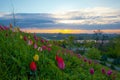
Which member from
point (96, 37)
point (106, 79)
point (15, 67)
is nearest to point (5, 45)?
point (15, 67)

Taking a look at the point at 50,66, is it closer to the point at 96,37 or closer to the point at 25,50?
the point at 25,50

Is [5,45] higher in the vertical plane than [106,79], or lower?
higher

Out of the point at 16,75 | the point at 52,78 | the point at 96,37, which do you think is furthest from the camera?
the point at 96,37

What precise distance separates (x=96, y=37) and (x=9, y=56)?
84.4 metres

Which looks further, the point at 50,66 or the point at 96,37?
the point at 96,37

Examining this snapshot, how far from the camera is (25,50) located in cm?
658

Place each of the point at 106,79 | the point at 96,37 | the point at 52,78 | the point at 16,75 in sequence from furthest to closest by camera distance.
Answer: the point at 96,37
the point at 106,79
the point at 52,78
the point at 16,75

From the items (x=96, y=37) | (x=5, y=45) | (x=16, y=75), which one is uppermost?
(x=5, y=45)

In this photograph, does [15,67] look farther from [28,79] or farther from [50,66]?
[50,66]

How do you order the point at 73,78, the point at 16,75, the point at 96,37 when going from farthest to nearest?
the point at 96,37
the point at 73,78
the point at 16,75

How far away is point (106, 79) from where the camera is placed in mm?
8172

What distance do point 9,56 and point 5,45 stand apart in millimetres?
636

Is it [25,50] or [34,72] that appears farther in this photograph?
[25,50]

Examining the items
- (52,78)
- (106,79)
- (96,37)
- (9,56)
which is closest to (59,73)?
(52,78)
